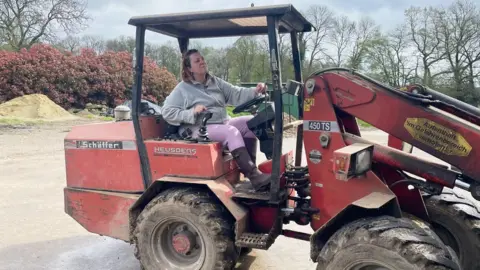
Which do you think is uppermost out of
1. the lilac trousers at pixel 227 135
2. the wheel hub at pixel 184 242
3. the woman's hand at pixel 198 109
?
the woman's hand at pixel 198 109

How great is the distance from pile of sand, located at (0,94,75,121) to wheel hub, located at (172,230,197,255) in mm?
16334

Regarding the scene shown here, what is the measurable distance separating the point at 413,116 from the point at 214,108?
184 centimetres

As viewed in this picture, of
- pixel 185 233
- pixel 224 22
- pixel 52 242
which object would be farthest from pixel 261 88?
pixel 52 242

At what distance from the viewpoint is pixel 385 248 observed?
9.61 feet

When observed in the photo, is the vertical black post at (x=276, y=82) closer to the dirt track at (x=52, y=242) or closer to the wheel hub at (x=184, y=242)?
the wheel hub at (x=184, y=242)

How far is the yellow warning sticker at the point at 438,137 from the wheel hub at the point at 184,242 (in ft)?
6.45

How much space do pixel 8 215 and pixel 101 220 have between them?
2539 mm

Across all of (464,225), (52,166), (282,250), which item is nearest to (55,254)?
(282,250)

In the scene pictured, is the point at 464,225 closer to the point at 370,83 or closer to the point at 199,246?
the point at 370,83

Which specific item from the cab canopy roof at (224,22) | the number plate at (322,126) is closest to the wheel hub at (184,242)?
the number plate at (322,126)

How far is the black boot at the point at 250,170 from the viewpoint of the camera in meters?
3.96

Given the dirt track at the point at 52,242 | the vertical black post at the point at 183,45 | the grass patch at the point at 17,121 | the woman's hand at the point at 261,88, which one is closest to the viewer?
the woman's hand at the point at 261,88

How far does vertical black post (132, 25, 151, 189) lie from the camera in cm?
411

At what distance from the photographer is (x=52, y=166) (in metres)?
9.76
